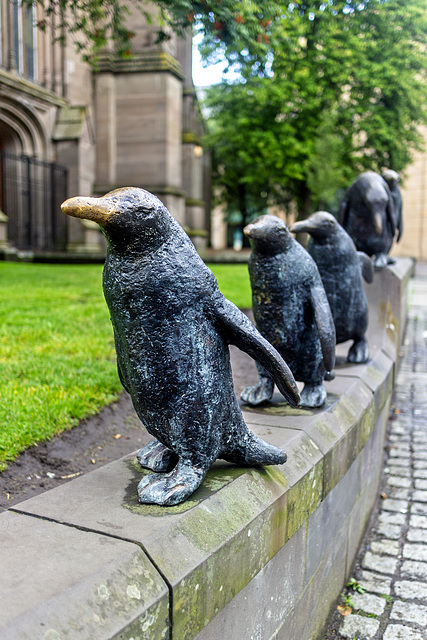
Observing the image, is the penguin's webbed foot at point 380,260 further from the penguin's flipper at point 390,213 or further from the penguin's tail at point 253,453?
the penguin's tail at point 253,453

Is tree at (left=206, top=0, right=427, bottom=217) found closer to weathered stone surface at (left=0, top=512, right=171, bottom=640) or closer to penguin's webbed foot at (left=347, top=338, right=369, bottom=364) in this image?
penguin's webbed foot at (left=347, top=338, right=369, bottom=364)

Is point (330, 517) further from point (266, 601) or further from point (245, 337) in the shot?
point (245, 337)

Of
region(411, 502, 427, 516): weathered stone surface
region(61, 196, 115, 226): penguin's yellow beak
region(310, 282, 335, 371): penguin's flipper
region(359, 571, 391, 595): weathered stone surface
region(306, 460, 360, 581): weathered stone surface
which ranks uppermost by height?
region(61, 196, 115, 226): penguin's yellow beak

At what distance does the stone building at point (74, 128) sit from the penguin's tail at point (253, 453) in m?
15.0

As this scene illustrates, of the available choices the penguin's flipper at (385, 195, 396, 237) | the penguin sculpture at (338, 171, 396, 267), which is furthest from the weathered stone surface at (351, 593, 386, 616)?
the penguin's flipper at (385, 195, 396, 237)

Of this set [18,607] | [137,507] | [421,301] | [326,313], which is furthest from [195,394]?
[421,301]

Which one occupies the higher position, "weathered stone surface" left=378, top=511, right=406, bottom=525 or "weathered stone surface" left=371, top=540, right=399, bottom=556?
"weathered stone surface" left=378, top=511, right=406, bottom=525

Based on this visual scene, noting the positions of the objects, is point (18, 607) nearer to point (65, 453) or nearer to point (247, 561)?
point (247, 561)

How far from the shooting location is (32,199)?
55.1 feet

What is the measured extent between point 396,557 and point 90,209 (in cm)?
313

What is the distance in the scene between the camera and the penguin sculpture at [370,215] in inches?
220

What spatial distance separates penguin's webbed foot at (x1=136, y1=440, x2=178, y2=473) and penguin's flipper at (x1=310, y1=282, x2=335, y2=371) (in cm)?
98

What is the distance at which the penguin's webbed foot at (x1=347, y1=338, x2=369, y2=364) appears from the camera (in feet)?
14.3

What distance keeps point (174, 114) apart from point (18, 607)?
694 inches
